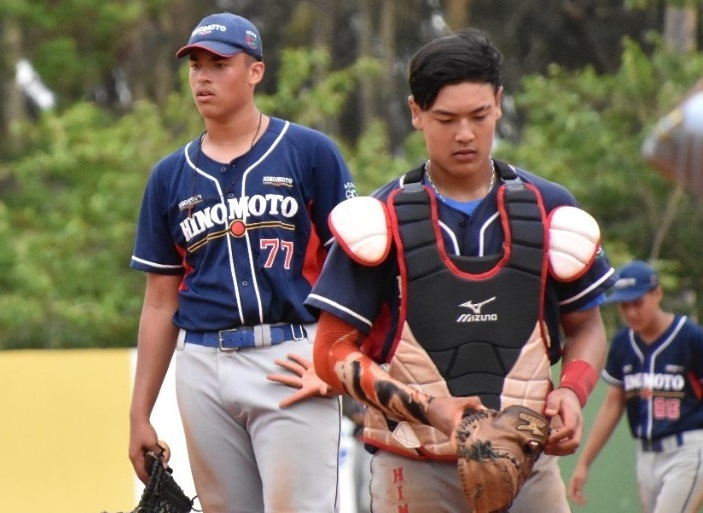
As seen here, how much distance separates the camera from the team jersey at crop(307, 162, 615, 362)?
14.4 feet

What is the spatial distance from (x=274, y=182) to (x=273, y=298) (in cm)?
44

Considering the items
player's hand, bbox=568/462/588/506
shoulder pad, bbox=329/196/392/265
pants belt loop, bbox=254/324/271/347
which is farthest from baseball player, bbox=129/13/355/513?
player's hand, bbox=568/462/588/506

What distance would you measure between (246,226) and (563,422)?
1.84 m

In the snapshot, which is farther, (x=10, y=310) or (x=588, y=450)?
(x=10, y=310)

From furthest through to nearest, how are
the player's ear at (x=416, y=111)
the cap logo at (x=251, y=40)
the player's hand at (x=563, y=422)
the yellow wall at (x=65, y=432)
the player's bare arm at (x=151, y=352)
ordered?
1. the yellow wall at (x=65, y=432)
2. the player's bare arm at (x=151, y=352)
3. the cap logo at (x=251, y=40)
4. the player's ear at (x=416, y=111)
5. the player's hand at (x=563, y=422)

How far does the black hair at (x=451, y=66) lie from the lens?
4.36 m

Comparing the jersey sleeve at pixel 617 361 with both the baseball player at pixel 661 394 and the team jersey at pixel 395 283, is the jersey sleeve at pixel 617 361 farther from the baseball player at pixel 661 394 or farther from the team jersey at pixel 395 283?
the team jersey at pixel 395 283

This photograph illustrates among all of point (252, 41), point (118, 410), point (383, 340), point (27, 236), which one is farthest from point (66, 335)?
point (383, 340)

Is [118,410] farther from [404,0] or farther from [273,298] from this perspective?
[404,0]

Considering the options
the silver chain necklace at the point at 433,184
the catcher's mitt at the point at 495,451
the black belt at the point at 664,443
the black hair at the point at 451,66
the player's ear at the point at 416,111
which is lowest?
the black belt at the point at 664,443

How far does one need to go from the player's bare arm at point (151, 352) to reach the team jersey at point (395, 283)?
1658mm

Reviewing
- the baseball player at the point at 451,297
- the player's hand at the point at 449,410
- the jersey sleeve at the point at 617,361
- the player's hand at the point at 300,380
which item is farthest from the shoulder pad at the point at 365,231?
the jersey sleeve at the point at 617,361

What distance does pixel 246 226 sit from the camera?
5707 mm

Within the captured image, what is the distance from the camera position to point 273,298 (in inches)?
224
